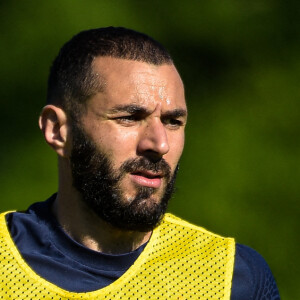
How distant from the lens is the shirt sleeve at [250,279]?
280 cm

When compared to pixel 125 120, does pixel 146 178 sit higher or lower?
lower

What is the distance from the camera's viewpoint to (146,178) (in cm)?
272

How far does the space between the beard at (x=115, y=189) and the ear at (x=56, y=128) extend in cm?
5

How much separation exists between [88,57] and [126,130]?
0.26 metres

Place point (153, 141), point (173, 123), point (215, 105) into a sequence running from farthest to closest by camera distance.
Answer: point (215, 105) → point (173, 123) → point (153, 141)

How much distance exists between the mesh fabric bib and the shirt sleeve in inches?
0.9

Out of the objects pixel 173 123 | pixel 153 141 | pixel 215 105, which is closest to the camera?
pixel 153 141

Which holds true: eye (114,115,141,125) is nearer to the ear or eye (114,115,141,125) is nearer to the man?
the man

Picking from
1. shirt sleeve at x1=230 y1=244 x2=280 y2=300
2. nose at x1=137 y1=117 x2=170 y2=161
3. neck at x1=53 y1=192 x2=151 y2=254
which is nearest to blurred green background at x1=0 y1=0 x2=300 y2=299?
shirt sleeve at x1=230 y1=244 x2=280 y2=300

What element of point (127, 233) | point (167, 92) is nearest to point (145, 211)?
point (127, 233)

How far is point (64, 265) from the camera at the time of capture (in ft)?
9.07

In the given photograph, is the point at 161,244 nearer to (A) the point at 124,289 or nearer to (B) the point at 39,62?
(A) the point at 124,289

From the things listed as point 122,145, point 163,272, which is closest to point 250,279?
point 163,272

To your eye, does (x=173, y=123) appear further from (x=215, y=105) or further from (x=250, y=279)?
(x=215, y=105)
